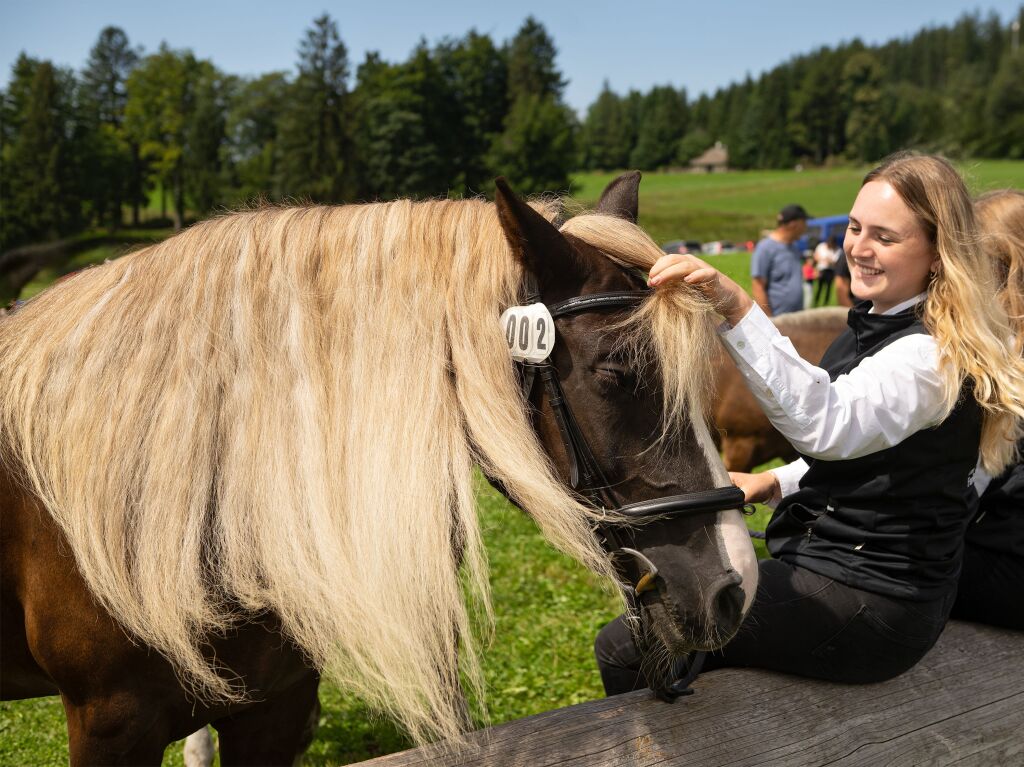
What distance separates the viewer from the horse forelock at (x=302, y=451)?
1778 mm

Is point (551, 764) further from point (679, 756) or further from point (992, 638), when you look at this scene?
point (992, 638)

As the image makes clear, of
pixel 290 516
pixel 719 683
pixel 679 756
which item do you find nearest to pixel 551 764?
pixel 679 756

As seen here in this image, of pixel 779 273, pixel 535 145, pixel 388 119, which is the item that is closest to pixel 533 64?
pixel 535 145

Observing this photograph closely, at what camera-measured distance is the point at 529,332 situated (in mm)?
1865

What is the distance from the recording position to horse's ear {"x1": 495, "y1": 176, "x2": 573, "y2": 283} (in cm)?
183

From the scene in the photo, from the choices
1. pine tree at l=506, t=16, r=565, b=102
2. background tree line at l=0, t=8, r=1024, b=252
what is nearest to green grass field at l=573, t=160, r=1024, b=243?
background tree line at l=0, t=8, r=1024, b=252

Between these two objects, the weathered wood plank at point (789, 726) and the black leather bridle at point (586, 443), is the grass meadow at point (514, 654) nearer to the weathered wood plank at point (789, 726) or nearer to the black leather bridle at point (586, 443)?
the black leather bridle at point (586, 443)

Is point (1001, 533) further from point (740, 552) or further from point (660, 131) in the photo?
point (660, 131)

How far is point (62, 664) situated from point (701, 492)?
1628mm

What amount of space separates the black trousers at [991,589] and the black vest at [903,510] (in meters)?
0.52

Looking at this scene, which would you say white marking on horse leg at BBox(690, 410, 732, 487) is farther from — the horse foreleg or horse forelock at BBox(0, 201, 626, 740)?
the horse foreleg

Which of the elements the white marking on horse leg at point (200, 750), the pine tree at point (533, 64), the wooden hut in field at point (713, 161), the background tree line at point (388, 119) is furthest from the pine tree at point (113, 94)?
the wooden hut in field at point (713, 161)

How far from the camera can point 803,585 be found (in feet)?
6.96

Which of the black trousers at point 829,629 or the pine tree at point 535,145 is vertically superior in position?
the pine tree at point 535,145
